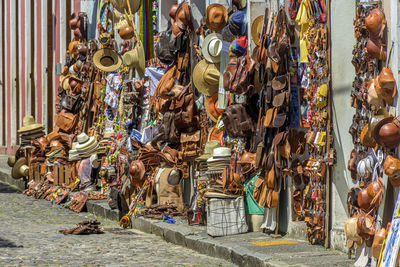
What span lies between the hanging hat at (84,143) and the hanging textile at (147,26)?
108 inches

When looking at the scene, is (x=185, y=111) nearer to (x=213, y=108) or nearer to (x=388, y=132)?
(x=213, y=108)

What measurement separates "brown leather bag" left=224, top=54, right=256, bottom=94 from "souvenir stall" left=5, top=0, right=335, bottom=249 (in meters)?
0.02

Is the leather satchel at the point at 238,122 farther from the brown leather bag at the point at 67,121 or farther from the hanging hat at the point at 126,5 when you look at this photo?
the brown leather bag at the point at 67,121

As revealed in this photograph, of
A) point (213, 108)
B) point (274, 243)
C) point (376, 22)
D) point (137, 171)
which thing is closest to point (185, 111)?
point (213, 108)

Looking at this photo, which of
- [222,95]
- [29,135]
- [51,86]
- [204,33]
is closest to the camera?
[222,95]

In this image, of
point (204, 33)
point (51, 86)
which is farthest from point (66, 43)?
point (204, 33)

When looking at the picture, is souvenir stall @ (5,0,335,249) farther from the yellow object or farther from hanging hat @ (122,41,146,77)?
the yellow object

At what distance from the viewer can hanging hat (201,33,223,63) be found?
38.8 feet

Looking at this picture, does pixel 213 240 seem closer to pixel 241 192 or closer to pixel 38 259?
pixel 241 192

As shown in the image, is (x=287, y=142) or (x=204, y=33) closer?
(x=287, y=142)

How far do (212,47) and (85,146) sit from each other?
234 inches

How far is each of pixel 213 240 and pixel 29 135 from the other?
36.8 feet

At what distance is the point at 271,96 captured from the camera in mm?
9836

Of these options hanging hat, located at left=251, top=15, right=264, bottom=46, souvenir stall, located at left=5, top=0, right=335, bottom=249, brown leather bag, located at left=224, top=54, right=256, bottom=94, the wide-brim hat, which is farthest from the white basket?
the wide-brim hat
